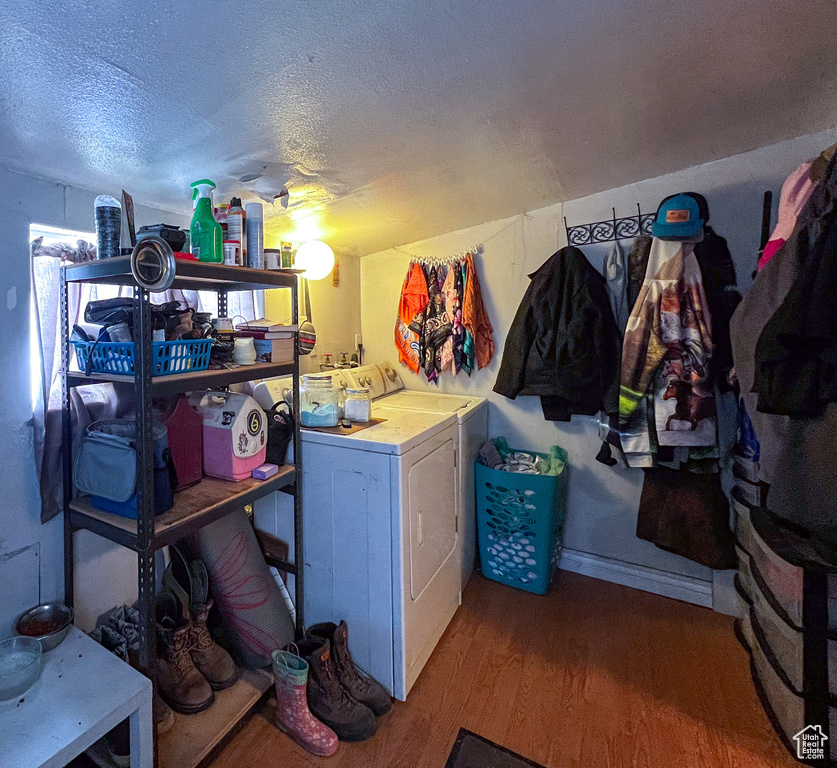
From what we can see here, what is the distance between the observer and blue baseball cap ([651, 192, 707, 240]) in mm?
1764

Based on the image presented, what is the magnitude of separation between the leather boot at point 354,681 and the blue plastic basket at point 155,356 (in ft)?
3.46

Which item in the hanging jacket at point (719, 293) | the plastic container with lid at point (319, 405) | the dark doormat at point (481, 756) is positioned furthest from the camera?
the hanging jacket at point (719, 293)

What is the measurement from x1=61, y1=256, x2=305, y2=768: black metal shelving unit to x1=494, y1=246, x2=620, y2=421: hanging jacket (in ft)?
3.93

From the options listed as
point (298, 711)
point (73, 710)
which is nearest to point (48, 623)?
point (73, 710)

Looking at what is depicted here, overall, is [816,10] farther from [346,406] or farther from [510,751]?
[510,751]

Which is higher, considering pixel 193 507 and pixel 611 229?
pixel 611 229

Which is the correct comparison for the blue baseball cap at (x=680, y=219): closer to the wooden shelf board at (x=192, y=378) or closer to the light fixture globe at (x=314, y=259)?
the light fixture globe at (x=314, y=259)

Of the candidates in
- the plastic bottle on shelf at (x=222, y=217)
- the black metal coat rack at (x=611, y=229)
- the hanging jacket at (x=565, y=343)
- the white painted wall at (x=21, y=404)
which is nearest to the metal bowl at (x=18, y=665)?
the white painted wall at (x=21, y=404)

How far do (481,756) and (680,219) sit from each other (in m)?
2.20

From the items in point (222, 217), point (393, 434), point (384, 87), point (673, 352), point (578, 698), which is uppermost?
point (384, 87)

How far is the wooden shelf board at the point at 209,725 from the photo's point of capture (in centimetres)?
120

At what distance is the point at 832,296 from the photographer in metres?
1.04

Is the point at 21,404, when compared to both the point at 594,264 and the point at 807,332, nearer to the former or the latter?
the point at 807,332

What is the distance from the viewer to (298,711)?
1.29 metres
